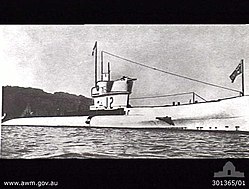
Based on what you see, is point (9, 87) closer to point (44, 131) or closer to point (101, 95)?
point (44, 131)

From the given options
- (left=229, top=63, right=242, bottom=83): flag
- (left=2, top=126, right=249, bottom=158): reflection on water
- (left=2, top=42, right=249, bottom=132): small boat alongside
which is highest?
(left=229, top=63, right=242, bottom=83): flag

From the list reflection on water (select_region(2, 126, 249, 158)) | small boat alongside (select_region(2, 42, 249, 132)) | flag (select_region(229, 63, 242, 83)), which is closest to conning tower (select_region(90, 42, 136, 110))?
small boat alongside (select_region(2, 42, 249, 132))

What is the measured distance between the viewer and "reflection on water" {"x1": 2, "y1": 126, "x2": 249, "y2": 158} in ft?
5.98

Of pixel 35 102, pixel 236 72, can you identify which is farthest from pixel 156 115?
pixel 35 102

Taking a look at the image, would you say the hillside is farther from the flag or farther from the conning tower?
the flag

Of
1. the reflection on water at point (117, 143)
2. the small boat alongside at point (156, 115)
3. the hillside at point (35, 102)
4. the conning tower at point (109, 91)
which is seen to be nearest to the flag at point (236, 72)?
the small boat alongside at point (156, 115)

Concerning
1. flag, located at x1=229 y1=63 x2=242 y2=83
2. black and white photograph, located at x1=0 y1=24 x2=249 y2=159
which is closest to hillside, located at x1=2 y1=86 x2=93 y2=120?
black and white photograph, located at x1=0 y1=24 x2=249 y2=159

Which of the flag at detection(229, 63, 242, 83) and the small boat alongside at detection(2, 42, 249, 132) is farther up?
the flag at detection(229, 63, 242, 83)

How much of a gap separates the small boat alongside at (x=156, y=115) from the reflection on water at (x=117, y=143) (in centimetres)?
3

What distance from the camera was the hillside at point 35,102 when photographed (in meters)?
1.84

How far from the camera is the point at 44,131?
185cm

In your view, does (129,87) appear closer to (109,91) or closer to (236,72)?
(109,91)
